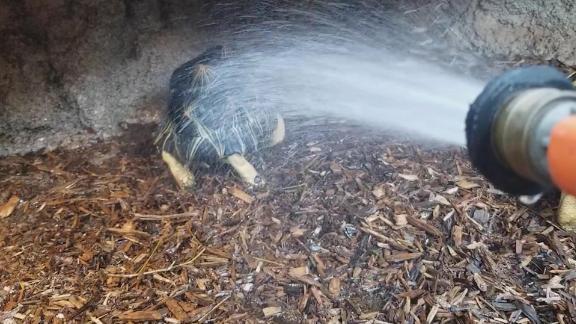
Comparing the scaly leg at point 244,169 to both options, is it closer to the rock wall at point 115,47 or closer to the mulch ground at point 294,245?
the mulch ground at point 294,245

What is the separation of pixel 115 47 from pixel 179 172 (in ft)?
3.33

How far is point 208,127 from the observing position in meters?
3.04

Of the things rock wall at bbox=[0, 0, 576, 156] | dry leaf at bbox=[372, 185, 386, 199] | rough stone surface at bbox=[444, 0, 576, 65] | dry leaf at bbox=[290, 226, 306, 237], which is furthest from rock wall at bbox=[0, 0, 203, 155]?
rough stone surface at bbox=[444, 0, 576, 65]

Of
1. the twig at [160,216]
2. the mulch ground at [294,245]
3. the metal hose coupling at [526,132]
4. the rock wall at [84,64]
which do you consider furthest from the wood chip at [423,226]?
the rock wall at [84,64]

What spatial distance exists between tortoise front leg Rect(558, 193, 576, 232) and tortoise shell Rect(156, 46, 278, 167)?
1553mm


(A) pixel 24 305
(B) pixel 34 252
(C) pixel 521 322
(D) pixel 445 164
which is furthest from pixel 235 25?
(C) pixel 521 322

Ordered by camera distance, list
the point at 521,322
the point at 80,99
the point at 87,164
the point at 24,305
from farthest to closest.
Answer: the point at 80,99
the point at 87,164
the point at 24,305
the point at 521,322

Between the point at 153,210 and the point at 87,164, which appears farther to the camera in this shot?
the point at 87,164

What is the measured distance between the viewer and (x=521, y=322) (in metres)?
2.14

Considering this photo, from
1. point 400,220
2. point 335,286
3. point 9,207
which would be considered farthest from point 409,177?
point 9,207

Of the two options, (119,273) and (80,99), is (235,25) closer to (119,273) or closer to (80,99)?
(80,99)

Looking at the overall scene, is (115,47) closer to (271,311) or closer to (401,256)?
(271,311)

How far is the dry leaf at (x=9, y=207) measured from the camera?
9.35 ft

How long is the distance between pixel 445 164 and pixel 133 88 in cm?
200
